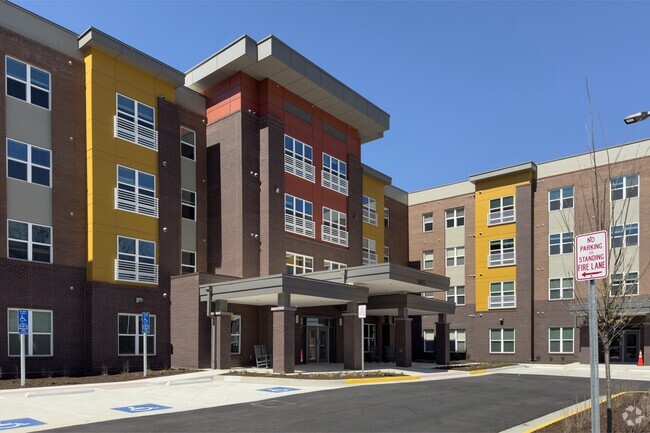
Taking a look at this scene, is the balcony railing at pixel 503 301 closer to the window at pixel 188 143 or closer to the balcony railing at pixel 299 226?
the balcony railing at pixel 299 226

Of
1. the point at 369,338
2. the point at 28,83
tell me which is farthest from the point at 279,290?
the point at 369,338

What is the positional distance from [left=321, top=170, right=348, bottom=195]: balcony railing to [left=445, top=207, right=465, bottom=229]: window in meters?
13.8

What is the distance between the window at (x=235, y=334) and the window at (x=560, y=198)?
24.7 metres

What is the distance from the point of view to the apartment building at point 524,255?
119ft

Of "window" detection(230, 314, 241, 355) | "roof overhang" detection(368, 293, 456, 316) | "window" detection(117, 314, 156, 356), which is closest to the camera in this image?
"window" detection(117, 314, 156, 356)

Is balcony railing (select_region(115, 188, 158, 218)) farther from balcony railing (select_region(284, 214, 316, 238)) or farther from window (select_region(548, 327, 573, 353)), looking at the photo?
window (select_region(548, 327, 573, 353))

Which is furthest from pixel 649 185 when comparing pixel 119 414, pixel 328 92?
pixel 119 414

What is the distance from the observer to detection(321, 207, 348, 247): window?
111 ft

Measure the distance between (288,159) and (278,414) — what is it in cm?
1979

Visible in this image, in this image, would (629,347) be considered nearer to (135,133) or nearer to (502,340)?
(502,340)

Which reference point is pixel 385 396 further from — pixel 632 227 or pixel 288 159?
pixel 632 227

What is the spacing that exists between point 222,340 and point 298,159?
38.7ft

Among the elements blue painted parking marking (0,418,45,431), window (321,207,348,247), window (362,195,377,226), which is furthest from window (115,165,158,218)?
window (362,195,377,226)

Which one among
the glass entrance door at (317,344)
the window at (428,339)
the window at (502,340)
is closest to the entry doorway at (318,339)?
the glass entrance door at (317,344)
